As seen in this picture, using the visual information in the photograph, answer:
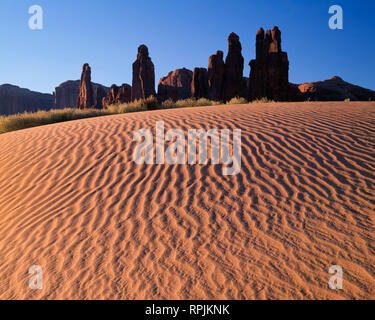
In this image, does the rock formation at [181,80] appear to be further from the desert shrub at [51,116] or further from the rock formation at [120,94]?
the desert shrub at [51,116]

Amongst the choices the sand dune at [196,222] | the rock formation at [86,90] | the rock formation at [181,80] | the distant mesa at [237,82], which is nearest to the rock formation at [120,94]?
the distant mesa at [237,82]

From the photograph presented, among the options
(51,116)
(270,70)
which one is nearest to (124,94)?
(270,70)

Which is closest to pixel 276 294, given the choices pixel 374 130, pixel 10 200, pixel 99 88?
pixel 10 200

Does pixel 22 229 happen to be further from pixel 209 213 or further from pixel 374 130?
pixel 374 130

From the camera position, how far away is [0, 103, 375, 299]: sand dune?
3215 mm

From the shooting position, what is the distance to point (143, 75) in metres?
58.9

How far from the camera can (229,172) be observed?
5.38 metres
